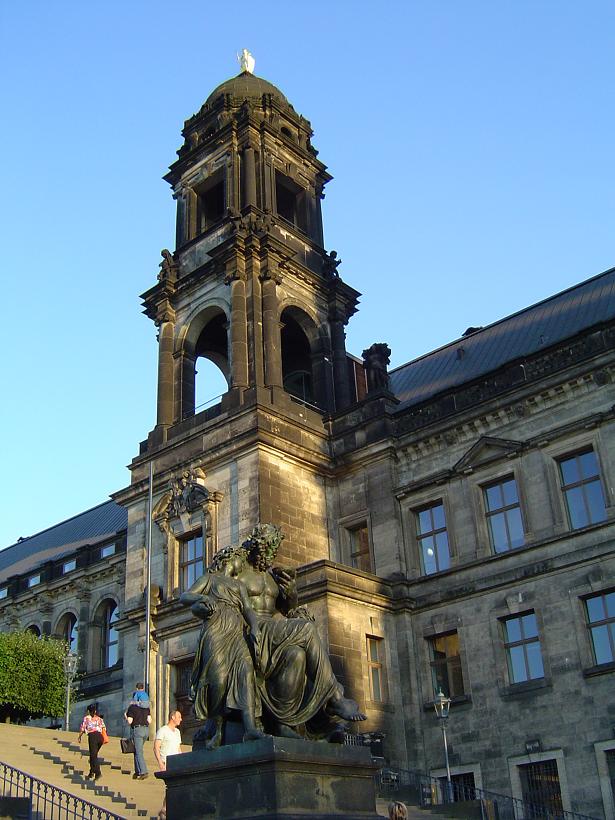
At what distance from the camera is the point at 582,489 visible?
26.5 metres

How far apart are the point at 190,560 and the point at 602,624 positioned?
1326 cm

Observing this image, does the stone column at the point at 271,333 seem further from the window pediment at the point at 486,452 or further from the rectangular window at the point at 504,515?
the rectangular window at the point at 504,515

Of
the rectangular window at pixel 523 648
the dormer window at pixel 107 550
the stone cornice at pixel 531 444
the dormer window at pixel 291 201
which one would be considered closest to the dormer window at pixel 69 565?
the dormer window at pixel 107 550

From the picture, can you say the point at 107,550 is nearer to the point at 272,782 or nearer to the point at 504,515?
the point at 504,515

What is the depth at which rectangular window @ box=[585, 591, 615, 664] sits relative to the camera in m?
24.4

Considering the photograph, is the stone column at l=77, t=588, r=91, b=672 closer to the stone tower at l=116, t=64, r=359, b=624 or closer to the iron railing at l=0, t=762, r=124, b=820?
the stone tower at l=116, t=64, r=359, b=624

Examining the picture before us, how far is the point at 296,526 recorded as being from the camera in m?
30.3

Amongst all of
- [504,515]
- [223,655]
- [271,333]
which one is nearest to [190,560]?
[271,333]

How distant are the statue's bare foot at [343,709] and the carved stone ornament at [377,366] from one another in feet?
74.8

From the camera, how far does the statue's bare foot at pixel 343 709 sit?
10641 millimetres

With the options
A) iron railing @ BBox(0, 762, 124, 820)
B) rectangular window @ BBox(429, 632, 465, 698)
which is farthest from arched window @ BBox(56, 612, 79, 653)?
iron railing @ BBox(0, 762, 124, 820)

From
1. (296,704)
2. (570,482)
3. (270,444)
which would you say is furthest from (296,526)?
(296,704)

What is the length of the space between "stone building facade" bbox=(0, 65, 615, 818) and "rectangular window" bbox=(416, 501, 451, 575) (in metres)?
0.07

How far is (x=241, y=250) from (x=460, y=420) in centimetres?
1082
